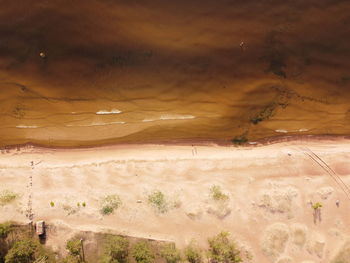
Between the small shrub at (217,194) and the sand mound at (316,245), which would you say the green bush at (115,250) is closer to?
the small shrub at (217,194)

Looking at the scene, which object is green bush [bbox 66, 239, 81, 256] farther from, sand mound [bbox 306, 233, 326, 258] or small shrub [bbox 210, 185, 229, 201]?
sand mound [bbox 306, 233, 326, 258]

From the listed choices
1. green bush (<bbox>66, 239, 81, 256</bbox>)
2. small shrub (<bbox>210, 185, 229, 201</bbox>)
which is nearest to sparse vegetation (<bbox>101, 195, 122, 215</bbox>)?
green bush (<bbox>66, 239, 81, 256</bbox>)

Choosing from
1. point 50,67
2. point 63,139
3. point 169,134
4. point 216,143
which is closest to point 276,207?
point 216,143

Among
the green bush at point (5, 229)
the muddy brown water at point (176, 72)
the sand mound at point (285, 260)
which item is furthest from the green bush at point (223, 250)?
the green bush at point (5, 229)

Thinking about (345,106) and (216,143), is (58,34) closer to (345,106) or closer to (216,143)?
(216,143)

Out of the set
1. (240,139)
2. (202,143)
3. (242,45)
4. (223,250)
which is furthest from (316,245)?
(242,45)
